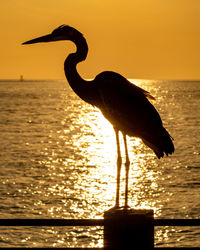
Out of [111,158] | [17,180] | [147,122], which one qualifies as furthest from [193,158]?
[147,122]

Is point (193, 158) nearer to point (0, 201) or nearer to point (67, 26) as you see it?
point (0, 201)

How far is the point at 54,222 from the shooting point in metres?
3.69

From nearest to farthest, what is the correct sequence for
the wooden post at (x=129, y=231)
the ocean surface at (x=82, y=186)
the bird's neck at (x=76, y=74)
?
the wooden post at (x=129, y=231)
the bird's neck at (x=76, y=74)
the ocean surface at (x=82, y=186)

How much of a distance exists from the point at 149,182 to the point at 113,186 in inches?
110

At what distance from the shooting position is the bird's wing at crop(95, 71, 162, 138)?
21.9ft

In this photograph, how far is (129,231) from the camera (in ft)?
12.8

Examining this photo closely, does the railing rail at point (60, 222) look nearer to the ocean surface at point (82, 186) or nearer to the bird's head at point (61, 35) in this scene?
the bird's head at point (61, 35)

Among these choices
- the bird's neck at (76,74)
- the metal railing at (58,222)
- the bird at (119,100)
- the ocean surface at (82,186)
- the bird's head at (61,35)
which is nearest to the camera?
the metal railing at (58,222)

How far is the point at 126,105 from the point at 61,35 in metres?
1.07

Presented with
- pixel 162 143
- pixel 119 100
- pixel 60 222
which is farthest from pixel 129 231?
pixel 119 100

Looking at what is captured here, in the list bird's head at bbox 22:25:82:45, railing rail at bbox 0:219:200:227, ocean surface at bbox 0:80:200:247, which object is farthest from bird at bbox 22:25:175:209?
ocean surface at bbox 0:80:200:247

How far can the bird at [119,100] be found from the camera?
665 centimetres

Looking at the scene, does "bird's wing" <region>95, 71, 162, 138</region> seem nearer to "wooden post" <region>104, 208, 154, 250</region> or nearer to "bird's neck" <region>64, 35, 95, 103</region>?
"bird's neck" <region>64, 35, 95, 103</region>

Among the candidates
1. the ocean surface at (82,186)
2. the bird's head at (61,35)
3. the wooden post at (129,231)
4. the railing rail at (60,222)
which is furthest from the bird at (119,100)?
the ocean surface at (82,186)
